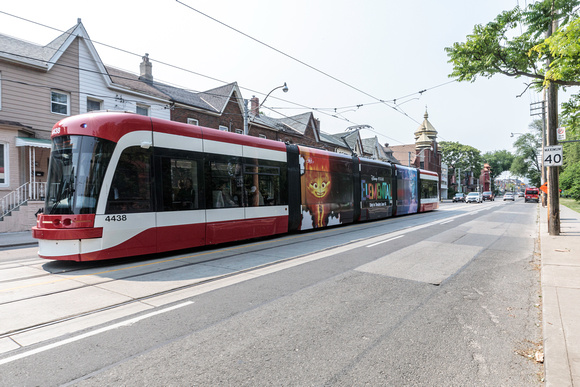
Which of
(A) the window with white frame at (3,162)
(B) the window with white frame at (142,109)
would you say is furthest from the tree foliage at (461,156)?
(A) the window with white frame at (3,162)

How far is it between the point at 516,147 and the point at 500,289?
9535 cm

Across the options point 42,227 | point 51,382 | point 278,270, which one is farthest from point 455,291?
point 42,227

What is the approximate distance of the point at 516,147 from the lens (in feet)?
272

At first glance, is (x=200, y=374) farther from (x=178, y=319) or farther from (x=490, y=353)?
(x=490, y=353)

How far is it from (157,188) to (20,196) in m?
11.3

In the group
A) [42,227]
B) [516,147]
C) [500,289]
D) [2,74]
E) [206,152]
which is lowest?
[500,289]

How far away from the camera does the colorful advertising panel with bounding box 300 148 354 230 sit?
1264 centimetres

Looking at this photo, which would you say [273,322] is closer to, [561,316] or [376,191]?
[561,316]

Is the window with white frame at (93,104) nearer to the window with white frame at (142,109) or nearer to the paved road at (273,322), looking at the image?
the window with white frame at (142,109)

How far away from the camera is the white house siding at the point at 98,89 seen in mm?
17516

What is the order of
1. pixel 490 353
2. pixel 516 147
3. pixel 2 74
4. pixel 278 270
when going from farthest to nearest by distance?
1. pixel 516 147
2. pixel 2 74
3. pixel 278 270
4. pixel 490 353

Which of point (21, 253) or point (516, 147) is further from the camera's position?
point (516, 147)

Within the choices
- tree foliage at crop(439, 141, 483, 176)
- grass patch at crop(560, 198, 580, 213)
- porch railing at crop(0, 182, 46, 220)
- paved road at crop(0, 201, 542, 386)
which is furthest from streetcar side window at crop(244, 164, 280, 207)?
tree foliage at crop(439, 141, 483, 176)

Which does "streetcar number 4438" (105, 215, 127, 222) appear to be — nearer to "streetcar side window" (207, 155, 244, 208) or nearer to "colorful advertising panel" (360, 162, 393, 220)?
"streetcar side window" (207, 155, 244, 208)
